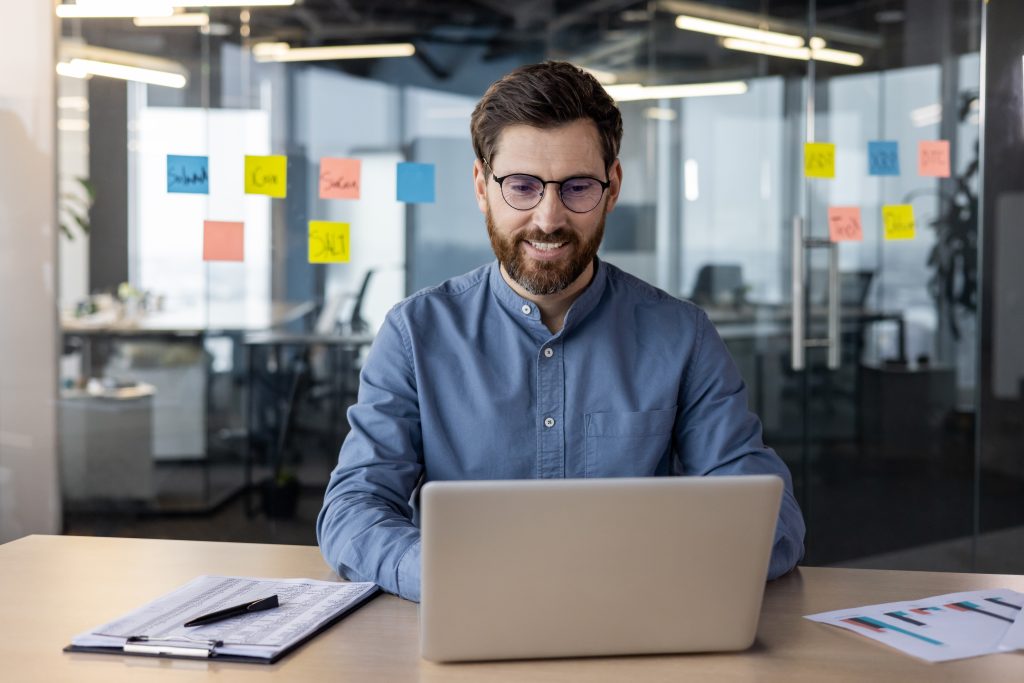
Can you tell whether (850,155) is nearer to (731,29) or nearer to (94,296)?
(731,29)

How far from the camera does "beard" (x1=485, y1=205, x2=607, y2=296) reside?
5.22ft

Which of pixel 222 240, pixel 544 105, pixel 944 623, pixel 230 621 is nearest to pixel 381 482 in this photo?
pixel 230 621

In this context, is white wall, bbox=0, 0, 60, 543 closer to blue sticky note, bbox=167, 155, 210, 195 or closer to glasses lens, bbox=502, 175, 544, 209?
blue sticky note, bbox=167, 155, 210, 195

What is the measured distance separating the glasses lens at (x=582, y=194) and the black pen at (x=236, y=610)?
0.71 m

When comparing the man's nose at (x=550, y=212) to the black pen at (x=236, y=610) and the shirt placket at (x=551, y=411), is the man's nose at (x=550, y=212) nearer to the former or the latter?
the shirt placket at (x=551, y=411)

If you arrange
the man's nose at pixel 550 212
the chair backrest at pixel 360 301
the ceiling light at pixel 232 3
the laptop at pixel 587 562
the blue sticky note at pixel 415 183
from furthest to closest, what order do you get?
the chair backrest at pixel 360 301
the blue sticky note at pixel 415 183
the ceiling light at pixel 232 3
the man's nose at pixel 550 212
the laptop at pixel 587 562

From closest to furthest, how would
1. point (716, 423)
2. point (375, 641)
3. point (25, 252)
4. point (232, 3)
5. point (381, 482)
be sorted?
point (375, 641) → point (381, 482) → point (716, 423) → point (25, 252) → point (232, 3)

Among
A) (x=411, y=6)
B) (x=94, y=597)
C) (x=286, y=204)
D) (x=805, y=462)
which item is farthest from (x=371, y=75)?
(x=94, y=597)

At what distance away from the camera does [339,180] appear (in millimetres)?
3908

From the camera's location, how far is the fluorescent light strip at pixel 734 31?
382 centimetres

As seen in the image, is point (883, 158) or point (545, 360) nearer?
point (545, 360)

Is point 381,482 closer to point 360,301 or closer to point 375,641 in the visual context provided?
point 375,641

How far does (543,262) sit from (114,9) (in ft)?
9.21

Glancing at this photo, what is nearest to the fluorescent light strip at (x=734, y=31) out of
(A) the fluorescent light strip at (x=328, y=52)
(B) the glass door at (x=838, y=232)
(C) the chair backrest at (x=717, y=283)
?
(B) the glass door at (x=838, y=232)
